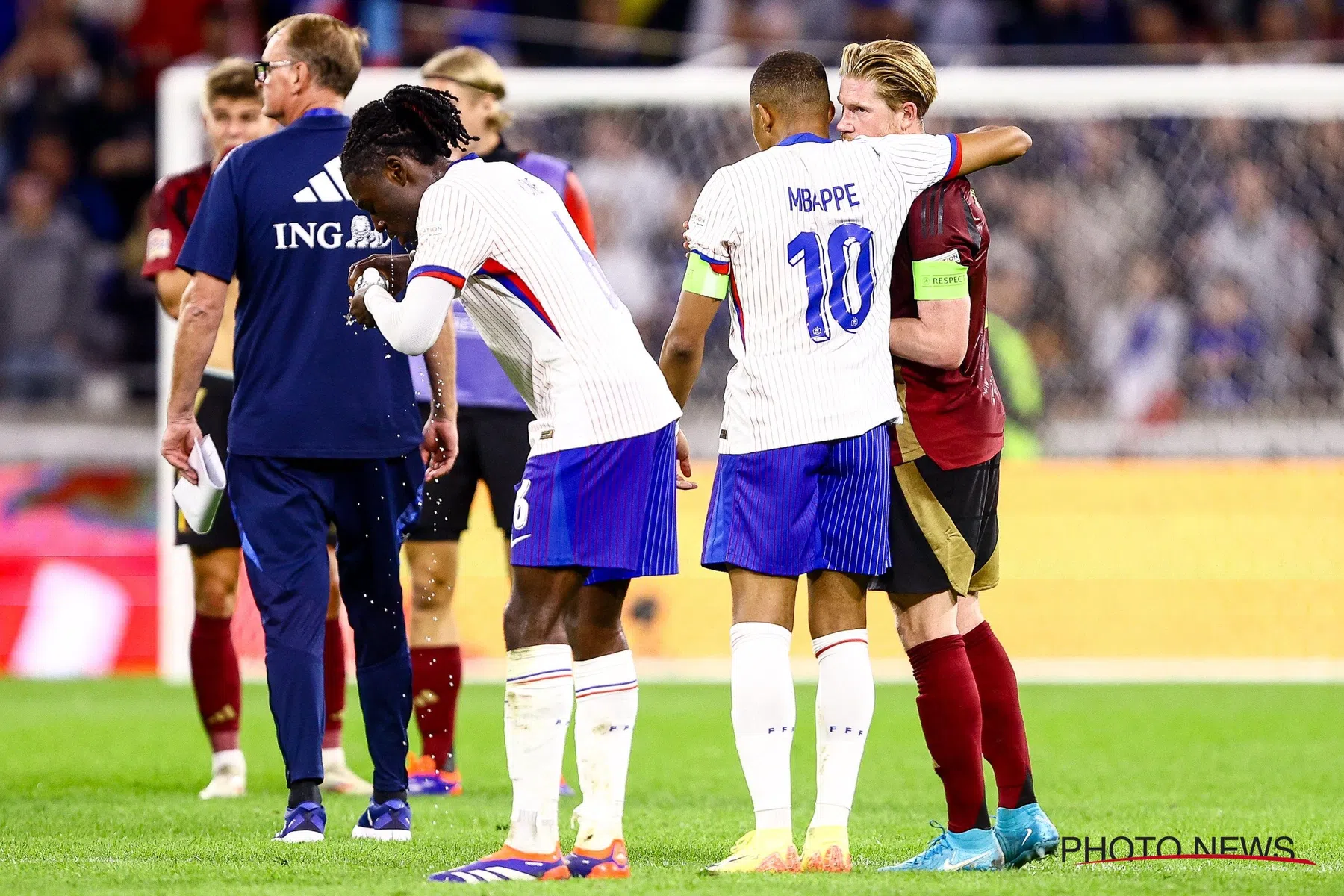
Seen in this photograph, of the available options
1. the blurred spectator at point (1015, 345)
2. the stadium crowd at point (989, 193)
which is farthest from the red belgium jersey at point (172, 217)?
the blurred spectator at point (1015, 345)

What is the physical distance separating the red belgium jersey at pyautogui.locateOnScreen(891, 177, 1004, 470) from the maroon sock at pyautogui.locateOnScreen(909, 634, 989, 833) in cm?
48

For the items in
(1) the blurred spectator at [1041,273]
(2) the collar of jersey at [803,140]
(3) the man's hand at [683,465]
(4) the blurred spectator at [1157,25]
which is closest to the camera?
(2) the collar of jersey at [803,140]

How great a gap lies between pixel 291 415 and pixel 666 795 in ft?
6.92

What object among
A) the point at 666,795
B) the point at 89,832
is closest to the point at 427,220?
the point at 89,832

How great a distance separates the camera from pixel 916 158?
4770 millimetres

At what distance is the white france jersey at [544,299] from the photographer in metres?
4.39

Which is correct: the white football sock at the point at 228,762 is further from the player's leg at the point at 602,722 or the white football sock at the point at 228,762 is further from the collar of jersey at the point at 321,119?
the player's leg at the point at 602,722

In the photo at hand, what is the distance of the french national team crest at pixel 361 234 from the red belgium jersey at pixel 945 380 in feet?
5.04

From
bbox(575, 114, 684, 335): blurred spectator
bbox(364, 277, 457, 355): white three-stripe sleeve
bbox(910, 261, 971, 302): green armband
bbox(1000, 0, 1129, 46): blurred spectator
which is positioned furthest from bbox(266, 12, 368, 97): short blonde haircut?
bbox(1000, 0, 1129, 46): blurred spectator

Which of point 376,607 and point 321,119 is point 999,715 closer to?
point 376,607

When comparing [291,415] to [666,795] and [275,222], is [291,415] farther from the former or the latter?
[666,795]

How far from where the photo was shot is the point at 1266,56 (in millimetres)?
12180

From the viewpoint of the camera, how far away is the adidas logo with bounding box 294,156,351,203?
5.37m

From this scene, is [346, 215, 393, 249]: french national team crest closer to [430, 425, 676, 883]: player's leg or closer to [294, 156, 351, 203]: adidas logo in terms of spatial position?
[294, 156, 351, 203]: adidas logo
